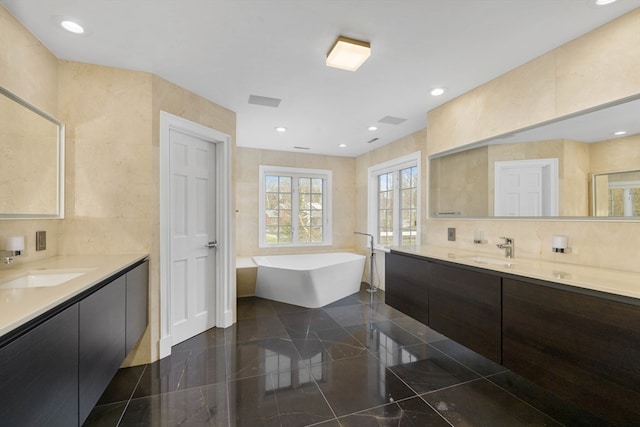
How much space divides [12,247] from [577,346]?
3087mm

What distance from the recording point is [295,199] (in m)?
5.03

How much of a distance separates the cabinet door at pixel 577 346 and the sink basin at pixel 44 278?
2565 mm

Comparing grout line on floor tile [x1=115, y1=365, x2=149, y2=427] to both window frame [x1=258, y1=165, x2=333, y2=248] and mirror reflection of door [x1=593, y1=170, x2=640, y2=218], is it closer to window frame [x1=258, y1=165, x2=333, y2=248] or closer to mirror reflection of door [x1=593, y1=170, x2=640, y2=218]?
window frame [x1=258, y1=165, x2=333, y2=248]

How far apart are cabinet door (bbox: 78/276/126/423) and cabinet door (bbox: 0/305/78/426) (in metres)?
0.08

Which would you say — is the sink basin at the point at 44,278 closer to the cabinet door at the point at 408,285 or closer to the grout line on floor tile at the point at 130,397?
the grout line on floor tile at the point at 130,397

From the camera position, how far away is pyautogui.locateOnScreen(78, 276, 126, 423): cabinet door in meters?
1.30

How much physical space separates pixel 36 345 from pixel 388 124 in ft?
11.6

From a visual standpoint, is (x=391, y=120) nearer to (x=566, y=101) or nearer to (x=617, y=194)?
(x=566, y=101)

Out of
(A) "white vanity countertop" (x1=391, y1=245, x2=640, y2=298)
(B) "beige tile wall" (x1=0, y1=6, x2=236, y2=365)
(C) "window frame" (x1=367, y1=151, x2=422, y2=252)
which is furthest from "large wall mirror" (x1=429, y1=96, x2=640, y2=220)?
(B) "beige tile wall" (x1=0, y1=6, x2=236, y2=365)

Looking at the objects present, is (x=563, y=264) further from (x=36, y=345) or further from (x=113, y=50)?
(x=113, y=50)

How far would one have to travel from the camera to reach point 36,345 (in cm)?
98

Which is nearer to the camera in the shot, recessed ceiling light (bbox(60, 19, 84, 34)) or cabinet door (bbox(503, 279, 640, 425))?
cabinet door (bbox(503, 279, 640, 425))

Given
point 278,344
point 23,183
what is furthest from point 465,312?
point 23,183

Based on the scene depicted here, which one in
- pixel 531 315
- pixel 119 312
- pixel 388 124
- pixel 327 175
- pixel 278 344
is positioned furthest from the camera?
pixel 327 175
